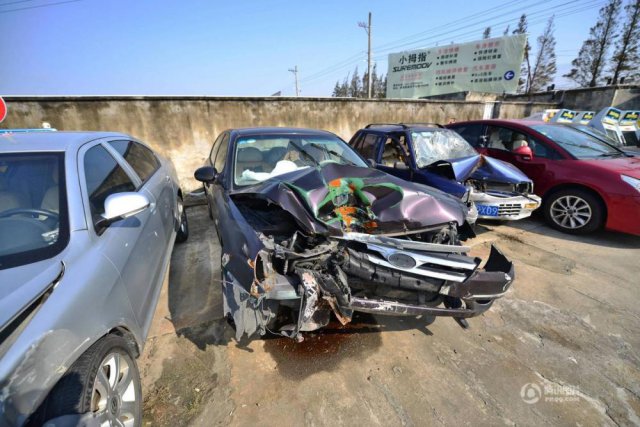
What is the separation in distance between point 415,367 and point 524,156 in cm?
444

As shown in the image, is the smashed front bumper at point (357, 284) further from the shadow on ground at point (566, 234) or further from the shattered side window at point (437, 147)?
the shadow on ground at point (566, 234)

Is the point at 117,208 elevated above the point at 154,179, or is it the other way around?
the point at 117,208

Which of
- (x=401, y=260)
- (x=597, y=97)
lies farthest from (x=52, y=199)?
(x=597, y=97)

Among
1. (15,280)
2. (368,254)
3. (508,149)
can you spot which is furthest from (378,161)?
(15,280)

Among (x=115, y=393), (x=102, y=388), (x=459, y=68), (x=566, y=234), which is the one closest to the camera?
(x=102, y=388)

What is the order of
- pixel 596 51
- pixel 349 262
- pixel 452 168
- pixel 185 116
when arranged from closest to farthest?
pixel 349 262 → pixel 452 168 → pixel 185 116 → pixel 596 51

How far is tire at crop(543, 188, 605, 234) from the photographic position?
13.4 ft

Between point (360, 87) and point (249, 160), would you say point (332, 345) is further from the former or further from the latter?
point (360, 87)

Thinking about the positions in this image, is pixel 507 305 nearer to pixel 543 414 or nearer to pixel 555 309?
pixel 555 309

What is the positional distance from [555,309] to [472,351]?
1142mm

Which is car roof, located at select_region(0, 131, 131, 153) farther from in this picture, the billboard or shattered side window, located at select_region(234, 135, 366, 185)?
the billboard

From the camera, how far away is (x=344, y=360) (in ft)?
7.13

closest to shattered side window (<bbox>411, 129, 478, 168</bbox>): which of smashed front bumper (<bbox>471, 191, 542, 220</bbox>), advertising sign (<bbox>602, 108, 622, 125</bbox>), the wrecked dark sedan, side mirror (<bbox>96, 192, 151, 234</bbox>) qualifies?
smashed front bumper (<bbox>471, 191, 542, 220</bbox>)

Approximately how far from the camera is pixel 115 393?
1.45 metres
